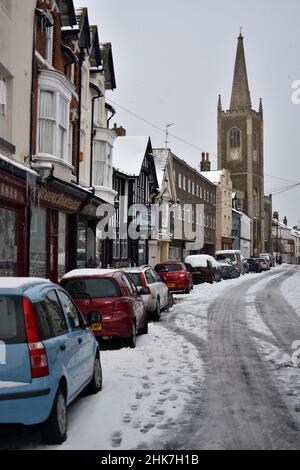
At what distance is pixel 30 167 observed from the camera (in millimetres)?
16125

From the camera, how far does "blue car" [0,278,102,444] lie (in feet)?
16.9

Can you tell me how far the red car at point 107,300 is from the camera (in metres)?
10.5

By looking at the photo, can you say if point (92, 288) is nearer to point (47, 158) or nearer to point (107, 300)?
point (107, 300)

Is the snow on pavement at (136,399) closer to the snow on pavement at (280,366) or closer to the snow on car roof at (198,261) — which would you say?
the snow on pavement at (280,366)

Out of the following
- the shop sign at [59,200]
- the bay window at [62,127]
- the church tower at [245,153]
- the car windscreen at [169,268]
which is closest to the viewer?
the shop sign at [59,200]

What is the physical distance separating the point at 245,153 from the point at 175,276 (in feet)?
271

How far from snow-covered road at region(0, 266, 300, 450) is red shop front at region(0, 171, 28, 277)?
14.4ft

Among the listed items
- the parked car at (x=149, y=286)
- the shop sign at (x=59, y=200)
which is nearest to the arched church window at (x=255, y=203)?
the shop sign at (x=59, y=200)

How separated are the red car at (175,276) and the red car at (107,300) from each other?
13405mm

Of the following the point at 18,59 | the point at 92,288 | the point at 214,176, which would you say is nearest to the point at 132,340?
the point at 92,288

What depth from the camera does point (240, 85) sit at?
11094cm

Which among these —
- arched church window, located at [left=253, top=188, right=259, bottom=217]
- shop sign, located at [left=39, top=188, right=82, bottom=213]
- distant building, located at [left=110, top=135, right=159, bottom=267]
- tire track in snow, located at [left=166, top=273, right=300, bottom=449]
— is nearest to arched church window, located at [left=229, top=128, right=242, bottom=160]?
arched church window, located at [left=253, top=188, right=259, bottom=217]

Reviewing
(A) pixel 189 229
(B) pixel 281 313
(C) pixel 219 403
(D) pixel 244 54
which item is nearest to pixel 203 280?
(B) pixel 281 313

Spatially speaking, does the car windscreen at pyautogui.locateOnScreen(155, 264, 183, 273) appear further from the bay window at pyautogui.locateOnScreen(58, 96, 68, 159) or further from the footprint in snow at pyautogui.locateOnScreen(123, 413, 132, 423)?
the footprint in snow at pyautogui.locateOnScreen(123, 413, 132, 423)
